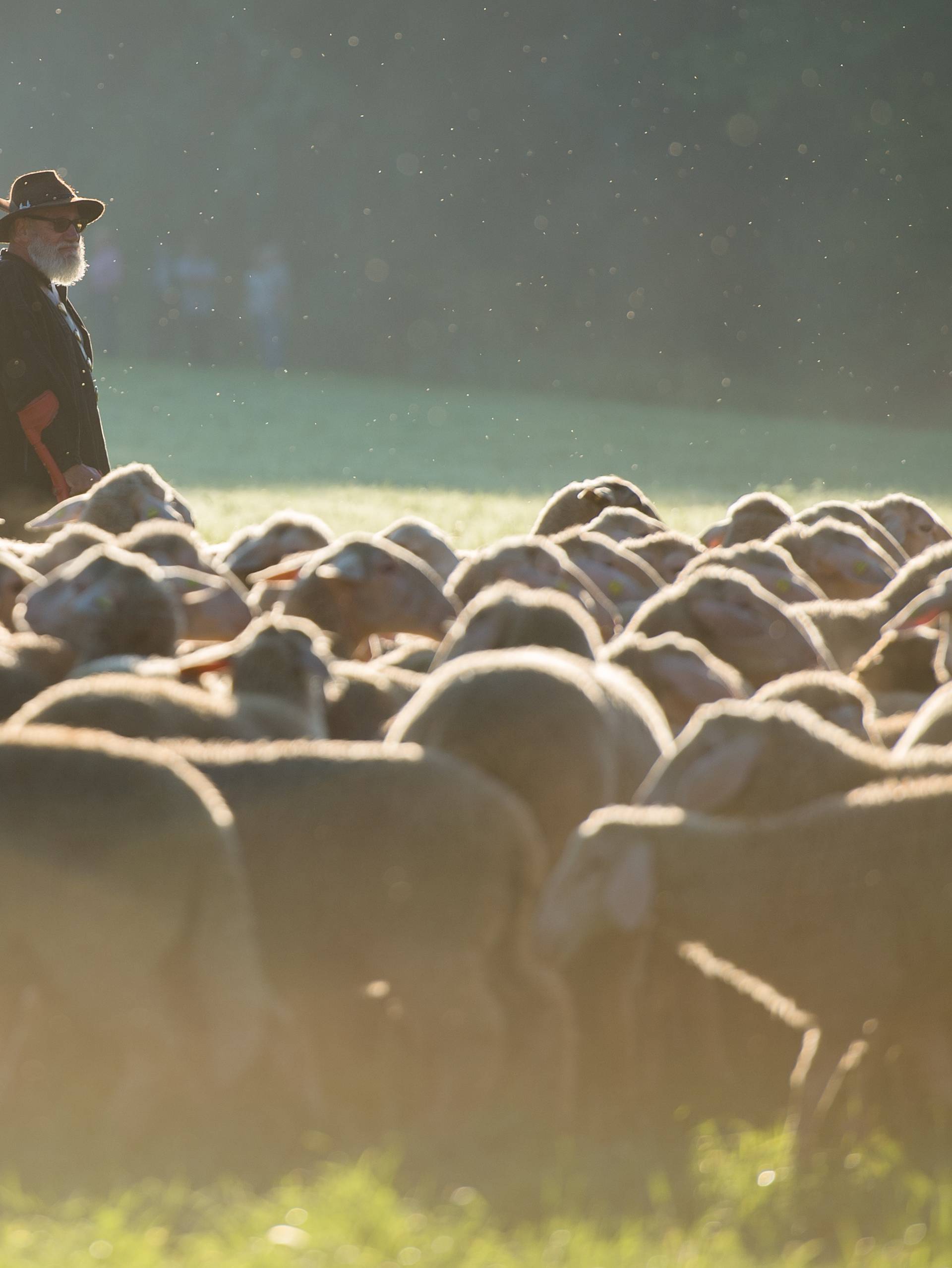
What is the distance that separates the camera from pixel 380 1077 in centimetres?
311

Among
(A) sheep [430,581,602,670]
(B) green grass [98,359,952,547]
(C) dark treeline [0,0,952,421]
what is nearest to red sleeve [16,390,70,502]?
(A) sheep [430,581,602,670]

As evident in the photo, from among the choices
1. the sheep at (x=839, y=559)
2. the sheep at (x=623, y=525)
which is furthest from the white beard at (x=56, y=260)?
the sheep at (x=839, y=559)

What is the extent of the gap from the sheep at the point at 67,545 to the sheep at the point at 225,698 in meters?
1.36

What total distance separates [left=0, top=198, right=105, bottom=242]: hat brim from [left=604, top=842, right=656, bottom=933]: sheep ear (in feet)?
18.5

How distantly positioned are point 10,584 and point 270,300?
95.7 feet

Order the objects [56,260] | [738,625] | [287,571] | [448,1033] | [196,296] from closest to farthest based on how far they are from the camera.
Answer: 1. [448,1033]
2. [738,625]
3. [287,571]
4. [56,260]
5. [196,296]

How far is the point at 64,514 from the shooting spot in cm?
658

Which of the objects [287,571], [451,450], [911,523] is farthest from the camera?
[451,450]

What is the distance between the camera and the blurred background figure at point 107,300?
32219 millimetres

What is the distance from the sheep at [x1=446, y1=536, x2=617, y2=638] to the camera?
5.07 metres

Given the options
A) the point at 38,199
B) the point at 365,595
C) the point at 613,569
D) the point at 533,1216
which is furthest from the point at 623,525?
the point at 533,1216

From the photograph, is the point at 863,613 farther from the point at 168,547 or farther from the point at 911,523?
the point at 911,523

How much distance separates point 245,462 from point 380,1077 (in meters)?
17.8

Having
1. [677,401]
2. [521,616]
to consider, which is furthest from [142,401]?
[521,616]
